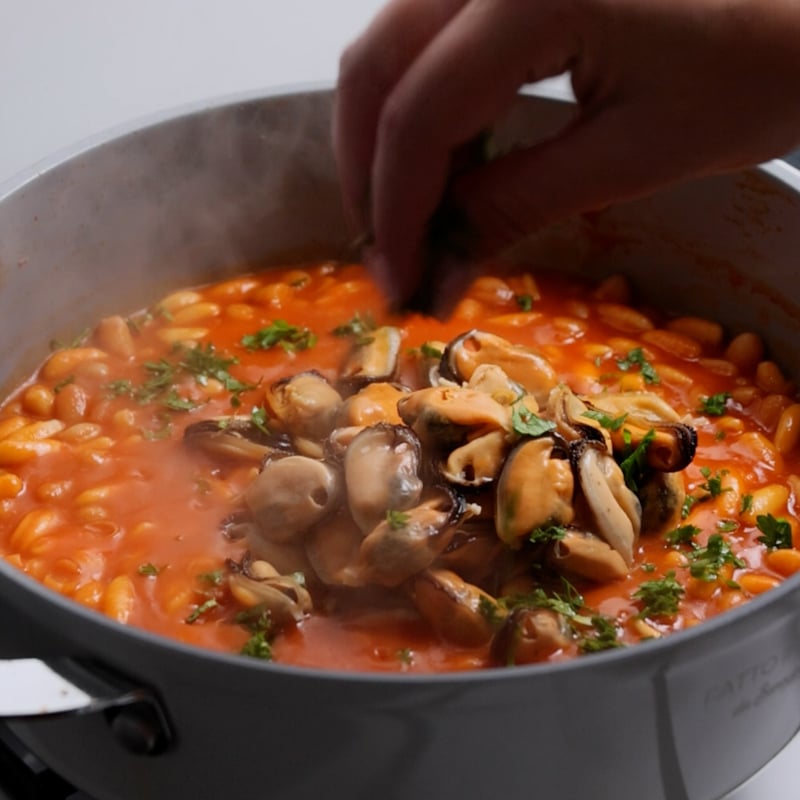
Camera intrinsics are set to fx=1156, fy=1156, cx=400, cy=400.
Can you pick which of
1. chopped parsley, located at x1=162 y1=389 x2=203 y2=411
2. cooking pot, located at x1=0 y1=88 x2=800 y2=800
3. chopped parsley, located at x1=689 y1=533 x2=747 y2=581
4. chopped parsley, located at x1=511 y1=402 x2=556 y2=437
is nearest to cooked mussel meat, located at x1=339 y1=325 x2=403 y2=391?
chopped parsley, located at x1=162 y1=389 x2=203 y2=411

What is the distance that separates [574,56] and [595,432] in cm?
57

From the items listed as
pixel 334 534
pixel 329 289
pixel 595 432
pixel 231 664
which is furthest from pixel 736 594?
pixel 329 289

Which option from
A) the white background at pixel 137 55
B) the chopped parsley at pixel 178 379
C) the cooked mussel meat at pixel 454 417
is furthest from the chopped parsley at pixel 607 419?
the white background at pixel 137 55

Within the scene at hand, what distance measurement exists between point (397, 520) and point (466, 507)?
3.9 inches

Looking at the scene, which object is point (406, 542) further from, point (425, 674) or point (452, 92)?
point (452, 92)

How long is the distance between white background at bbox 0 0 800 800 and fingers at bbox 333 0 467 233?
4.33 ft

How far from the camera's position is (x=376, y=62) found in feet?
4.19

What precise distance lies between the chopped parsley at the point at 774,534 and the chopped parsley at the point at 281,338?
83cm

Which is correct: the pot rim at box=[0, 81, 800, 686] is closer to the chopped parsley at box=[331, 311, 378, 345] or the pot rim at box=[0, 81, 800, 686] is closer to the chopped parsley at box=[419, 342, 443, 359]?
the chopped parsley at box=[419, 342, 443, 359]

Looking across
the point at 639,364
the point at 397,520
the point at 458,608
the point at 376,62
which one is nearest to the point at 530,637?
the point at 458,608

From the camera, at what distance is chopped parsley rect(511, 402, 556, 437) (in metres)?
1.51

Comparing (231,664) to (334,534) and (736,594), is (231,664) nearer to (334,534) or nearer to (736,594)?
(334,534)

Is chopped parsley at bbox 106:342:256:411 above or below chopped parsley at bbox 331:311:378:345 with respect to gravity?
above

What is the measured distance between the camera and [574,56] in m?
1.12
